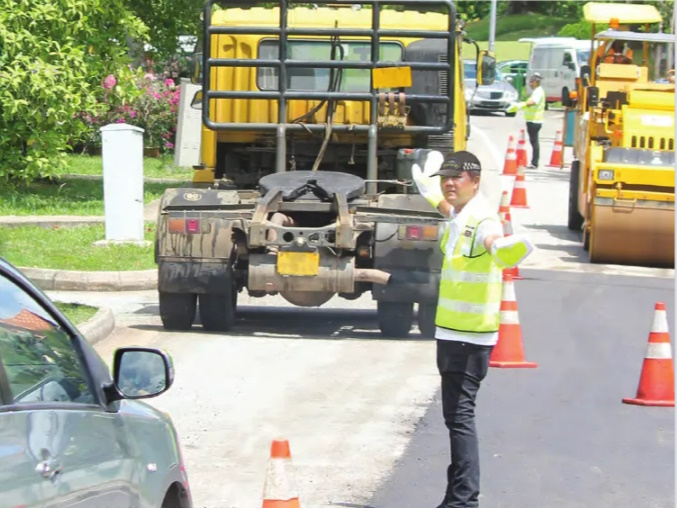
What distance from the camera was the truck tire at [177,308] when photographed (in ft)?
36.4

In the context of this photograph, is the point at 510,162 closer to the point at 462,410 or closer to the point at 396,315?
the point at 396,315

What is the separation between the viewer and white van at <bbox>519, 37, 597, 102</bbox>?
165ft

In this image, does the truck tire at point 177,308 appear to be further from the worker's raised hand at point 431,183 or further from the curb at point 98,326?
the worker's raised hand at point 431,183

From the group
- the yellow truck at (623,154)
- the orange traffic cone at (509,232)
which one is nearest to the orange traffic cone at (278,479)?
the orange traffic cone at (509,232)

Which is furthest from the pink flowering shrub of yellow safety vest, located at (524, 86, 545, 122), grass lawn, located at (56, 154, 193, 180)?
yellow safety vest, located at (524, 86, 545, 122)

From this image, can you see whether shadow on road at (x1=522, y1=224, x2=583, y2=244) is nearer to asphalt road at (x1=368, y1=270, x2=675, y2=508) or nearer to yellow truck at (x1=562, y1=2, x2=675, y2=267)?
yellow truck at (x1=562, y1=2, x2=675, y2=267)

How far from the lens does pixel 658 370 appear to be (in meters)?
8.81

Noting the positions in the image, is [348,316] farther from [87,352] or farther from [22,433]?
[22,433]

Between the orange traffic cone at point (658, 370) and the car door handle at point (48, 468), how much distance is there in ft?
20.3

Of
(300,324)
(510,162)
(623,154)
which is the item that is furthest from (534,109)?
(300,324)

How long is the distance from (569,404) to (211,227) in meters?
3.44

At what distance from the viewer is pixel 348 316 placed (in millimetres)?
12492

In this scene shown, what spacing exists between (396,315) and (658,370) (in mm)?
2807

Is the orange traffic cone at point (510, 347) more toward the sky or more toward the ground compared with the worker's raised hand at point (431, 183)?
more toward the ground
